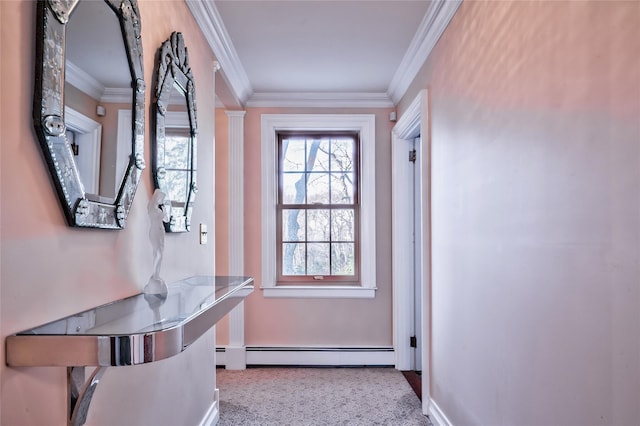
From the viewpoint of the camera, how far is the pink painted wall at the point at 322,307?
3998 mm

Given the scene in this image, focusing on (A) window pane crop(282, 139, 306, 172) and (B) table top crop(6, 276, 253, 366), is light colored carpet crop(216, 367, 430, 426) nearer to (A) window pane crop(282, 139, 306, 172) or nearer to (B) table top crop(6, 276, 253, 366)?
(A) window pane crop(282, 139, 306, 172)

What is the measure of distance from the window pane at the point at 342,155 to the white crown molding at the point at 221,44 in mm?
907

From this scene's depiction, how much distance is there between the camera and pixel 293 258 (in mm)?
4082

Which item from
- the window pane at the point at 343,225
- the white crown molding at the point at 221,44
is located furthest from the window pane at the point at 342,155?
the white crown molding at the point at 221,44

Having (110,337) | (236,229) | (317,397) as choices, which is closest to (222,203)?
(236,229)

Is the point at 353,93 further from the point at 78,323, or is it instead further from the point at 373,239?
the point at 78,323

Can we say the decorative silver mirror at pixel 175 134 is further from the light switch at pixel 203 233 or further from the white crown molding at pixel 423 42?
the white crown molding at pixel 423 42

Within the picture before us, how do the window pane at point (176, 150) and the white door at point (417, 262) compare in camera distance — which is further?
the white door at point (417, 262)

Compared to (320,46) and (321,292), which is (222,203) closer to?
(321,292)

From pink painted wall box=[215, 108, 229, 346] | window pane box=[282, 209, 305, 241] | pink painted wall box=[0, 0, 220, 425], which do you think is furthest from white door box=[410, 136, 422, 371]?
pink painted wall box=[0, 0, 220, 425]

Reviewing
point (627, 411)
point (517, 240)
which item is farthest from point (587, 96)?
point (627, 411)

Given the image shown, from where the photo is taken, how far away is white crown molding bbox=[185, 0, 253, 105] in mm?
2330

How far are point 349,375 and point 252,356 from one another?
871 mm

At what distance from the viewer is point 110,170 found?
137 centimetres
